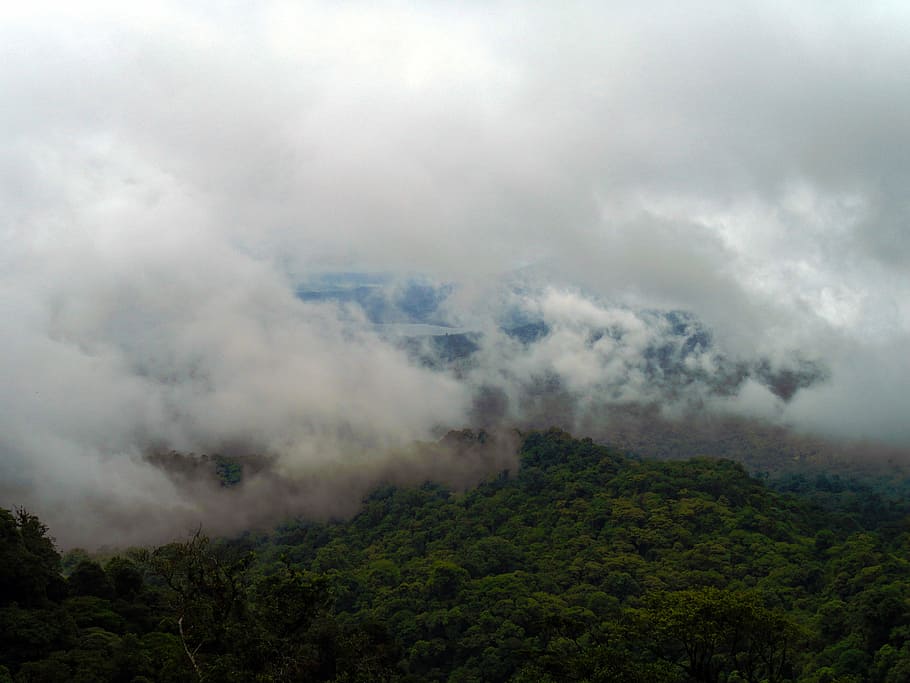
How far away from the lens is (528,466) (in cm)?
15838

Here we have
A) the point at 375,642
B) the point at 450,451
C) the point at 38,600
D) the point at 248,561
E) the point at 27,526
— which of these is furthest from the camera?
the point at 450,451

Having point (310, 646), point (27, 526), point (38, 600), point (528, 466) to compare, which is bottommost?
point (310, 646)

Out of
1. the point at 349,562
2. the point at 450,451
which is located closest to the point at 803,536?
the point at 349,562

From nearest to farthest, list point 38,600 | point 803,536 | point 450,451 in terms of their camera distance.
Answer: point 38,600, point 803,536, point 450,451

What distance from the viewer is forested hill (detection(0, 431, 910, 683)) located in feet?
140

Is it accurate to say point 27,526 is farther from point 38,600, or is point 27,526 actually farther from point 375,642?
point 375,642

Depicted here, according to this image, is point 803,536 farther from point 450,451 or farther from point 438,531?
point 450,451

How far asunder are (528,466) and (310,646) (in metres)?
108

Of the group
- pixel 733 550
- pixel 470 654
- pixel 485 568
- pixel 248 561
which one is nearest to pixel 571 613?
pixel 470 654

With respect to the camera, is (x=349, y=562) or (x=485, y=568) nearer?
(x=485, y=568)

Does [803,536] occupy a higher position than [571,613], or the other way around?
[803,536]

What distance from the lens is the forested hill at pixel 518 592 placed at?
42.7m

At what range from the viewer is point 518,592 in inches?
3393

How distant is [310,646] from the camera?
178 ft
